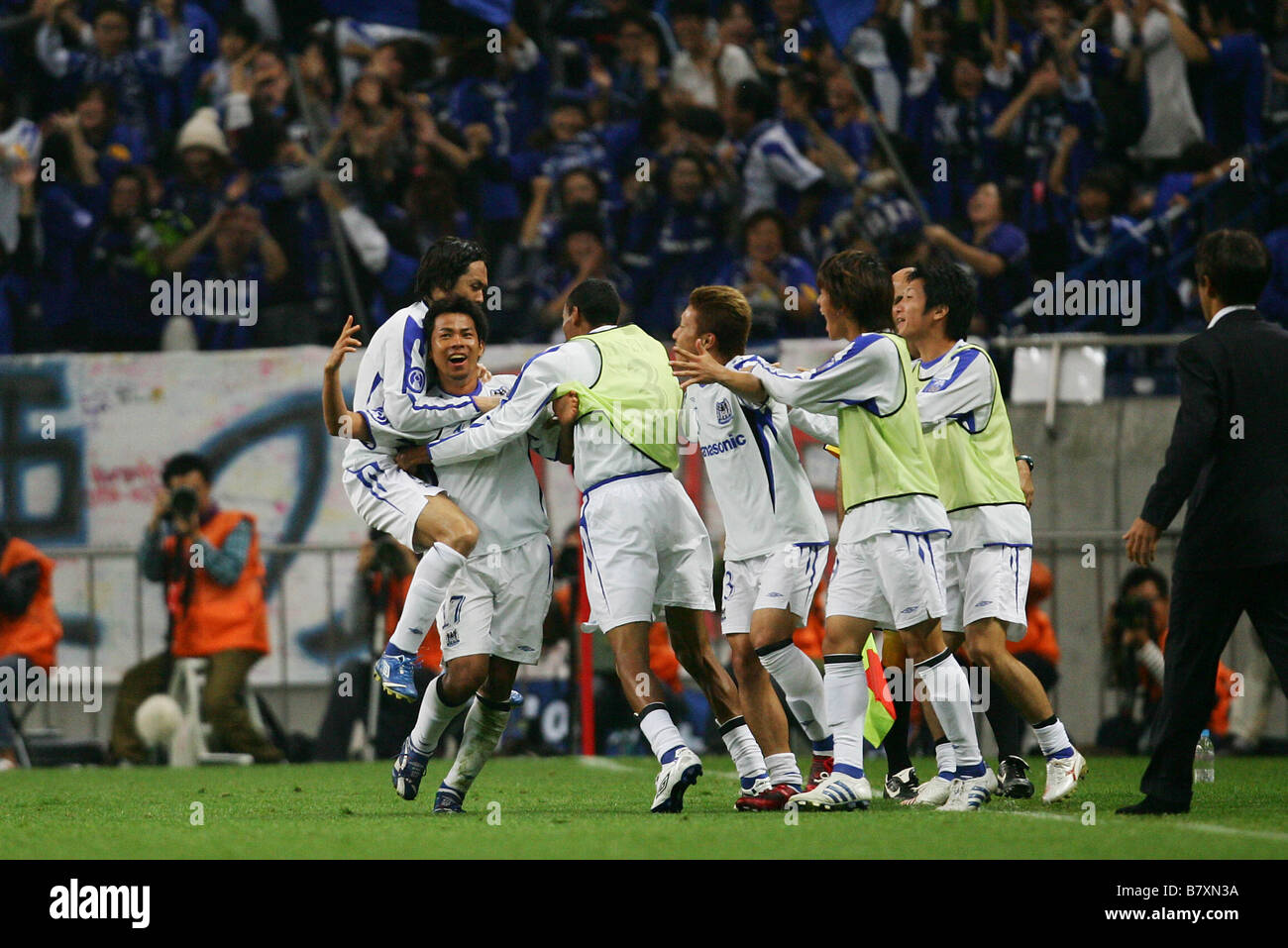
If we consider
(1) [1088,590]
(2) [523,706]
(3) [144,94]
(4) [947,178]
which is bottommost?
(2) [523,706]

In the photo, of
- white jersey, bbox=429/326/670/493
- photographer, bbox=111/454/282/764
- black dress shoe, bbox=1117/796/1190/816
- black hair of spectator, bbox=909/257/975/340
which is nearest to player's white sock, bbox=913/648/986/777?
black dress shoe, bbox=1117/796/1190/816

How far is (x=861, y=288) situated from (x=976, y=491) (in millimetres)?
1334

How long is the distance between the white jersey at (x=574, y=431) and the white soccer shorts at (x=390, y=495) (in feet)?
1.36

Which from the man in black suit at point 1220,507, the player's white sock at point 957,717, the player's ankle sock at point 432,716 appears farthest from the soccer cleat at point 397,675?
the man in black suit at point 1220,507

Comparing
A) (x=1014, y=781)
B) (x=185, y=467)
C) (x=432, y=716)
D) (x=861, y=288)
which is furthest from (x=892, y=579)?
(x=185, y=467)

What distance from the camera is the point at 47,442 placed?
14.9m

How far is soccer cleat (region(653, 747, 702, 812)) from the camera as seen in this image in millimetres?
7438

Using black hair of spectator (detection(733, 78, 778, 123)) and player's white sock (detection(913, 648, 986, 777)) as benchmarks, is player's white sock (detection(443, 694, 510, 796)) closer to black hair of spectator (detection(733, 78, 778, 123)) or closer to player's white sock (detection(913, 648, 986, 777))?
player's white sock (detection(913, 648, 986, 777))

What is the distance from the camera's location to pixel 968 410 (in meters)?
8.35

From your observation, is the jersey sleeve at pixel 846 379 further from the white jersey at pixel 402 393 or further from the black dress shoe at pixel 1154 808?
the black dress shoe at pixel 1154 808
